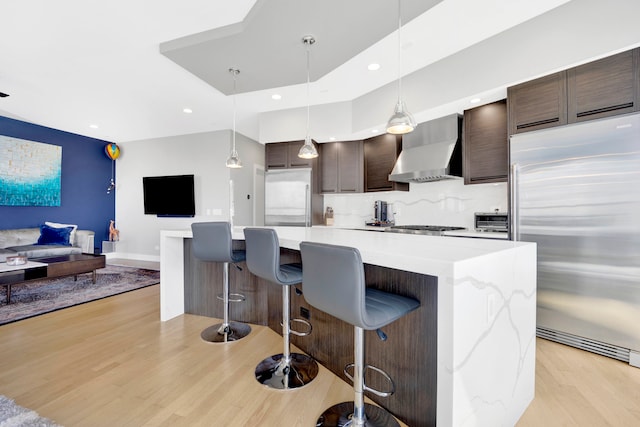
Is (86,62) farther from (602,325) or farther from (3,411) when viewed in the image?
(602,325)

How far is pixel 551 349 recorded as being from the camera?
232cm

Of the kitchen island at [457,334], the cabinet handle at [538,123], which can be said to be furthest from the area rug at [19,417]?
the cabinet handle at [538,123]

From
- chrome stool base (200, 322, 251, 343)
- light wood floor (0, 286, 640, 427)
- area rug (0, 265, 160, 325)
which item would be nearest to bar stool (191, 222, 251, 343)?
chrome stool base (200, 322, 251, 343)

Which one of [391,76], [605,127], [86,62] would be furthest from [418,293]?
[86,62]

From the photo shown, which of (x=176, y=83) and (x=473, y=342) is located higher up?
(x=176, y=83)

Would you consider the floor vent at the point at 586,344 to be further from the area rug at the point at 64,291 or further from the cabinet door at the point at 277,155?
the area rug at the point at 64,291

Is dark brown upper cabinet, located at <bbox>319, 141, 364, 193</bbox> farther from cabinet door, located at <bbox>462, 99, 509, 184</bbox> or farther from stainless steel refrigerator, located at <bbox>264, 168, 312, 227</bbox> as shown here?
cabinet door, located at <bbox>462, 99, 509, 184</bbox>

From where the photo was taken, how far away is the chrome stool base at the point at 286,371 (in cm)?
182

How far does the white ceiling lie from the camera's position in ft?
7.50

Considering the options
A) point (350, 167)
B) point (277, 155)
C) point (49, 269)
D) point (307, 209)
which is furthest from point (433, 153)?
point (49, 269)

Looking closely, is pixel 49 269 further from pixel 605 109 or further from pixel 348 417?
pixel 605 109

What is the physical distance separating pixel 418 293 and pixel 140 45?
333 centimetres

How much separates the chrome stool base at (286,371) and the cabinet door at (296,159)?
3.01 metres

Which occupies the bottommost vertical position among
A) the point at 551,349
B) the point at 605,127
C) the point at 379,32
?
the point at 551,349
